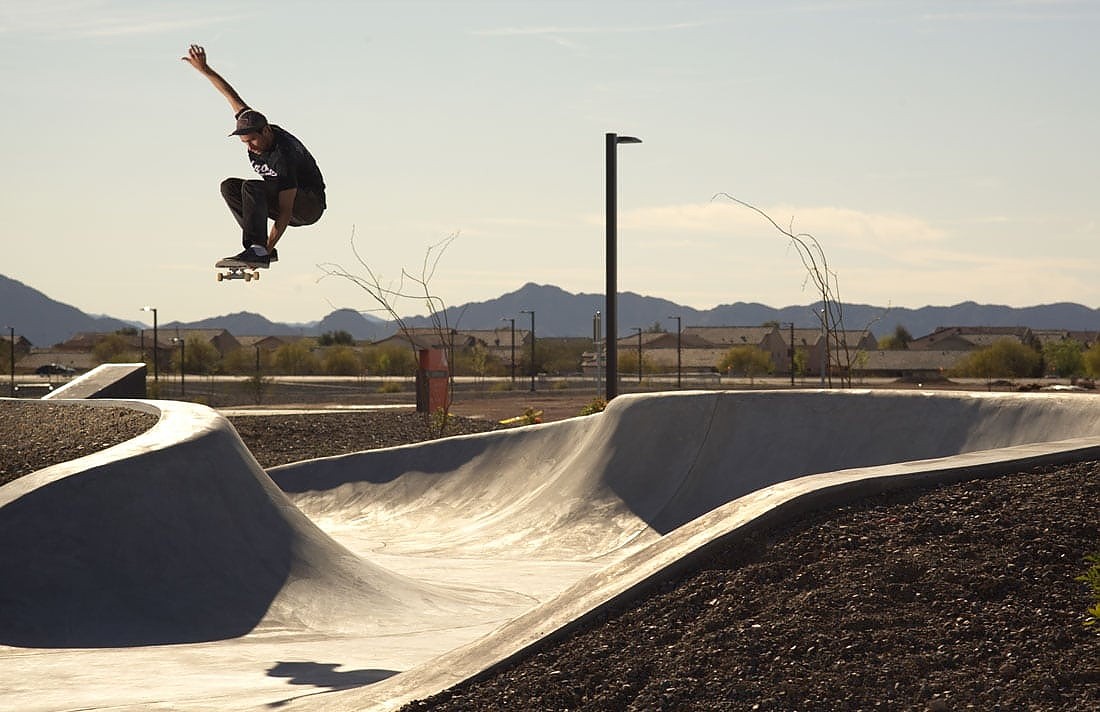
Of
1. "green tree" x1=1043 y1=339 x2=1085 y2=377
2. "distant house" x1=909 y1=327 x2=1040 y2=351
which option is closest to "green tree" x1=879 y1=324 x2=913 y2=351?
"distant house" x1=909 y1=327 x2=1040 y2=351

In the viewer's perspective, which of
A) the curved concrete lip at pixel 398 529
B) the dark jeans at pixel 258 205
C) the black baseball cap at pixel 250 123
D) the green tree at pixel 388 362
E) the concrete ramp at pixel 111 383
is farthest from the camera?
the green tree at pixel 388 362

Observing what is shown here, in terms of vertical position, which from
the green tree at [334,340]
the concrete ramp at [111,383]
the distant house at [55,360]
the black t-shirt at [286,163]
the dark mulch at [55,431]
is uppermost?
the green tree at [334,340]

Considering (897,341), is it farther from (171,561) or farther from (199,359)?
(171,561)

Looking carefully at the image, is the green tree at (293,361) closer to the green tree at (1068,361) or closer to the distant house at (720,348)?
the distant house at (720,348)

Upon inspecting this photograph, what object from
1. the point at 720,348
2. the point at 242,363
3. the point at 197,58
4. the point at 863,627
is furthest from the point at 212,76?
the point at 720,348

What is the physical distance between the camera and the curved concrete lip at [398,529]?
6906mm

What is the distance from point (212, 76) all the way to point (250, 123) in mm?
690

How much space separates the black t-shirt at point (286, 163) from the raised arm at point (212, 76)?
410mm

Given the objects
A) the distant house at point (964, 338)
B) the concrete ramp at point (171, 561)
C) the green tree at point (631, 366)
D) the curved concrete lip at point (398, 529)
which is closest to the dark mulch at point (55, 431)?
the curved concrete lip at point (398, 529)

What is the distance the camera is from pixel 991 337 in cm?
15475

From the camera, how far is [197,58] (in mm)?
9023

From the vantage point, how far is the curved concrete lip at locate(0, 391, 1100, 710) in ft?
22.7

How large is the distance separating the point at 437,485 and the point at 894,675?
1227cm

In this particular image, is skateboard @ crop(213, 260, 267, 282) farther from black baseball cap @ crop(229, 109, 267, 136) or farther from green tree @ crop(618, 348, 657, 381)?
green tree @ crop(618, 348, 657, 381)
